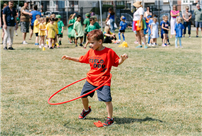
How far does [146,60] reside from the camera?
35.3 ft

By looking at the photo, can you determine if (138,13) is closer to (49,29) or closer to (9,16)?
(49,29)

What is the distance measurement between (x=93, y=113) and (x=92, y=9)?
3005 centimetres

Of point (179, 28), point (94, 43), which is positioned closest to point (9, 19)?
point (179, 28)

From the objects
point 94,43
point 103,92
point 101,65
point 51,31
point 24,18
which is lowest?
point 103,92

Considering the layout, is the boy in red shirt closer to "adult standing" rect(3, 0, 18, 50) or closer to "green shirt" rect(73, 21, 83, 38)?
"adult standing" rect(3, 0, 18, 50)

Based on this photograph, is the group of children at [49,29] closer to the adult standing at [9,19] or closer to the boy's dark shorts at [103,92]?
the adult standing at [9,19]

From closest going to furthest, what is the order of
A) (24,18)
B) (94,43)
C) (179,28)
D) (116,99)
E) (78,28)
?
1. (94,43)
2. (116,99)
3. (179,28)
4. (78,28)
5. (24,18)

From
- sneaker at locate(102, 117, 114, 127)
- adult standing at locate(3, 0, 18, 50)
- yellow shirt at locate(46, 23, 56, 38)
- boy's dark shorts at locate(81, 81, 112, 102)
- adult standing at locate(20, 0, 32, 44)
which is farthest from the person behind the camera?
adult standing at locate(20, 0, 32, 44)

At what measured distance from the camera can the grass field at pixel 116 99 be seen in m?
4.65

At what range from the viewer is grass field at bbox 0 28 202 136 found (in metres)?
4.65

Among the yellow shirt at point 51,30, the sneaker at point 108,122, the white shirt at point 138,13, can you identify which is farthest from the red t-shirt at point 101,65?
the yellow shirt at point 51,30

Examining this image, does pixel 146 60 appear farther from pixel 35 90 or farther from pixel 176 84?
pixel 35 90

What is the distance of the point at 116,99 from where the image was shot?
6180mm

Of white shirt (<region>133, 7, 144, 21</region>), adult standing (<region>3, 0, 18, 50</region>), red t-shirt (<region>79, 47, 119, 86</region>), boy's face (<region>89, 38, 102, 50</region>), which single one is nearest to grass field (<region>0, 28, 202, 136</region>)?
red t-shirt (<region>79, 47, 119, 86</region>)
